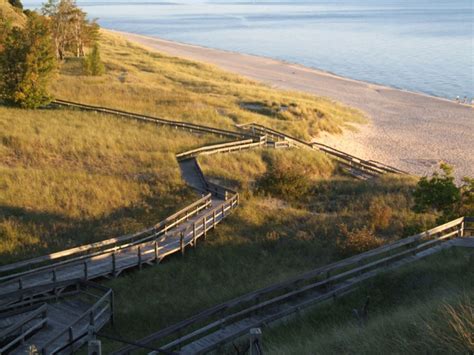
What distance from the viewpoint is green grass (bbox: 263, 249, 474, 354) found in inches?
348

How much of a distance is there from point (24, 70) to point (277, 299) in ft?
100.0

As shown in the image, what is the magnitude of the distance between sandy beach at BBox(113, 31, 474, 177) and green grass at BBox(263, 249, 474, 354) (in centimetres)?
2425

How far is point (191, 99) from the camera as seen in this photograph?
46656 millimetres

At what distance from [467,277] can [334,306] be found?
10.9 ft

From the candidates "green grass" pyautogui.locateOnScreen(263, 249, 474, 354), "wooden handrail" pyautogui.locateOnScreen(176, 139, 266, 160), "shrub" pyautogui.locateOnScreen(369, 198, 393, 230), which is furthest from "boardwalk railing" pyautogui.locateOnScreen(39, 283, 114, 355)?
"wooden handrail" pyautogui.locateOnScreen(176, 139, 266, 160)

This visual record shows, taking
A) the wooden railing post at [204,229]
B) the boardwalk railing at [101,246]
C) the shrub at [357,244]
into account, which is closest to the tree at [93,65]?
the boardwalk railing at [101,246]

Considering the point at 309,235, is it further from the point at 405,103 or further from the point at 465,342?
the point at 405,103

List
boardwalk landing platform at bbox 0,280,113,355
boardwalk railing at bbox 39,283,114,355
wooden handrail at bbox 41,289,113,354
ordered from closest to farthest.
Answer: wooden handrail at bbox 41,289,113,354, boardwalk railing at bbox 39,283,114,355, boardwalk landing platform at bbox 0,280,113,355

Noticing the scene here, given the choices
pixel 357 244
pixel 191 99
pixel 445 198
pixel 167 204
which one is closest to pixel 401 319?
pixel 357 244

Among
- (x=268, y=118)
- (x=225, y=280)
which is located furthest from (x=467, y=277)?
(x=268, y=118)

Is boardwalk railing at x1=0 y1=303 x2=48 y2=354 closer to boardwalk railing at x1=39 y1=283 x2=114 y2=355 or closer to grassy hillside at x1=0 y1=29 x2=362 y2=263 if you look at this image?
boardwalk railing at x1=39 y1=283 x2=114 y2=355

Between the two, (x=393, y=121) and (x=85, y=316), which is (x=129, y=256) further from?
(x=393, y=121)

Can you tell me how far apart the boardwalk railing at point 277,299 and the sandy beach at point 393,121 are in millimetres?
23219

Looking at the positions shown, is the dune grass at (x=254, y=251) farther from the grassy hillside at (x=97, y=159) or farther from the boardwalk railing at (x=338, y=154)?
the boardwalk railing at (x=338, y=154)
